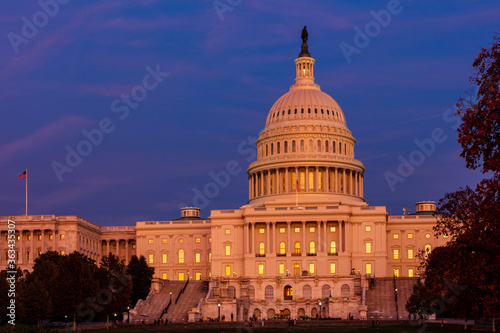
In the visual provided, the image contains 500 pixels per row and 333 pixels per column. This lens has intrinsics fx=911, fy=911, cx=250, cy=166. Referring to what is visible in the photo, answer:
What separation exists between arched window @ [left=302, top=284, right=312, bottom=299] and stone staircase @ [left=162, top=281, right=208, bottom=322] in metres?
14.8

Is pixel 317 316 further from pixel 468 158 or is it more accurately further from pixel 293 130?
pixel 468 158

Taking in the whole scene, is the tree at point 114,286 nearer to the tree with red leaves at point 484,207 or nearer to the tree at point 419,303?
the tree at point 419,303

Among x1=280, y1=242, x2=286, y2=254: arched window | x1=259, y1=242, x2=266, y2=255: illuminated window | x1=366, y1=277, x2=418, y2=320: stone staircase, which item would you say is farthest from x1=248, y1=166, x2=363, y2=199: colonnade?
x1=366, y1=277, x2=418, y2=320: stone staircase

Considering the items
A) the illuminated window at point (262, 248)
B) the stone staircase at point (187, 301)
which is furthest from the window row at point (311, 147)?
the stone staircase at point (187, 301)

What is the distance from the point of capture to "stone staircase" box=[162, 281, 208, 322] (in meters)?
124

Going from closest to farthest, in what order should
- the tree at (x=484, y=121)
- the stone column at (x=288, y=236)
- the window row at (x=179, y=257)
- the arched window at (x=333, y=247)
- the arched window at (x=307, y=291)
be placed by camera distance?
1. the tree at (x=484, y=121)
2. the arched window at (x=307, y=291)
3. the stone column at (x=288, y=236)
4. the arched window at (x=333, y=247)
5. the window row at (x=179, y=257)

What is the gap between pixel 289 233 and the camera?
153m

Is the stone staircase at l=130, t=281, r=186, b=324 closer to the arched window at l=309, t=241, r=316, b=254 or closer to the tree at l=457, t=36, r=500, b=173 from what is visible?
the arched window at l=309, t=241, r=316, b=254

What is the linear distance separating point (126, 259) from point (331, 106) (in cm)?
4951

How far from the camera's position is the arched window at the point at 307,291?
137500 mm

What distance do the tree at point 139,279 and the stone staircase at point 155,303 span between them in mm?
2348

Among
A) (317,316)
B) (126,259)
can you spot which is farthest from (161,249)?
(317,316)

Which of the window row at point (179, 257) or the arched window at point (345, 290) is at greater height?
the window row at point (179, 257)

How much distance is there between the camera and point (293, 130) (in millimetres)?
172000
